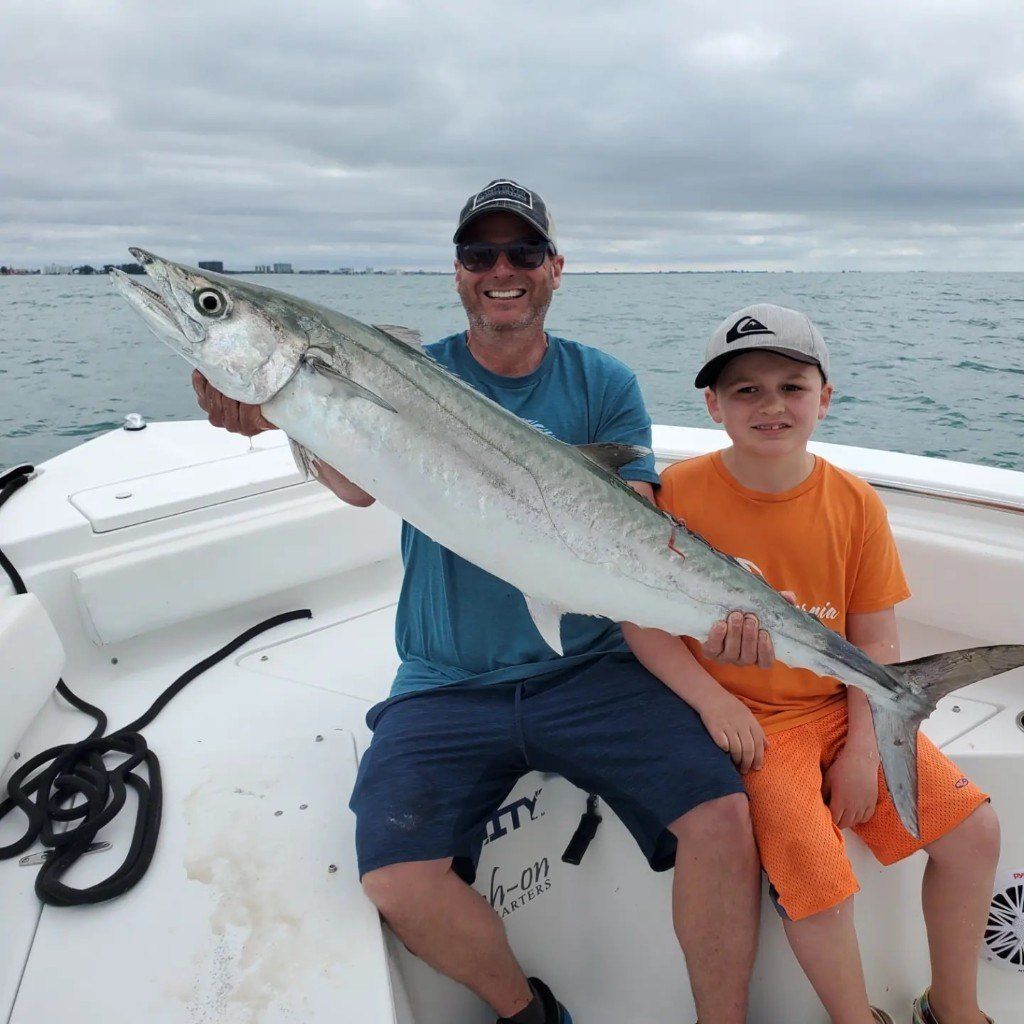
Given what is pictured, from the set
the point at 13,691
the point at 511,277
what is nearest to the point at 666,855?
the point at 511,277

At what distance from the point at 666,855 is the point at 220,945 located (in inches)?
41.3

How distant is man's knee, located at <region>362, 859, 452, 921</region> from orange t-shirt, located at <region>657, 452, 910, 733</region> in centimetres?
93

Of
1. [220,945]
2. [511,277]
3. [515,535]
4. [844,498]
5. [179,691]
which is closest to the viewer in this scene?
[220,945]

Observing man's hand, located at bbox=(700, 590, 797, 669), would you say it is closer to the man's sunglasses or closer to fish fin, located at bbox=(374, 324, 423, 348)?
fish fin, located at bbox=(374, 324, 423, 348)

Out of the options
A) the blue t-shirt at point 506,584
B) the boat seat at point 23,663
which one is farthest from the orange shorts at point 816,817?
the boat seat at point 23,663

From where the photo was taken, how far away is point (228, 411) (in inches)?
77.4

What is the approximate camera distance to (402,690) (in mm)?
2309

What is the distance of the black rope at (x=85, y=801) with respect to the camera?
6.25 feet

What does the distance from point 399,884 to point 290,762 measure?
2.53ft

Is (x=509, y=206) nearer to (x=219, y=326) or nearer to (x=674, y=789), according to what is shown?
(x=219, y=326)

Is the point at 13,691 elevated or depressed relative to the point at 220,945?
elevated

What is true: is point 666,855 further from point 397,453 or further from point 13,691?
point 13,691

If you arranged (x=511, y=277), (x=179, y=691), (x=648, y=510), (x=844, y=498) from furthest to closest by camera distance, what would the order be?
1. (x=179, y=691)
2. (x=511, y=277)
3. (x=844, y=498)
4. (x=648, y=510)

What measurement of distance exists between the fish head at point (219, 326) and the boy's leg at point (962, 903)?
190 centimetres
